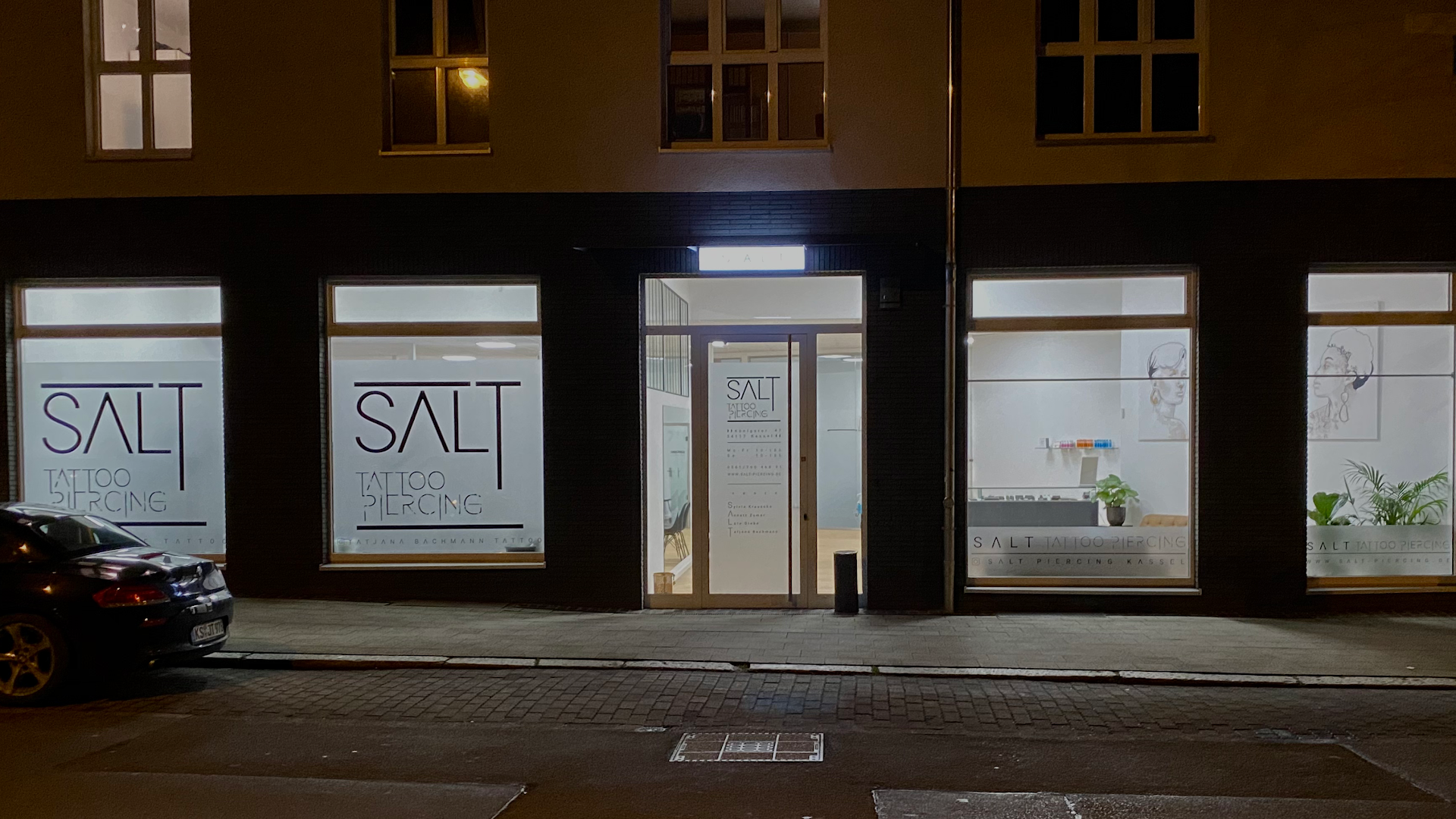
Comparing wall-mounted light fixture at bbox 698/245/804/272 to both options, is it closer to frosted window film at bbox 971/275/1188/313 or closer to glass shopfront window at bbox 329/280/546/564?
frosted window film at bbox 971/275/1188/313

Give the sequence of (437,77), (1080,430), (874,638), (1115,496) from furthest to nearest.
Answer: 1. (437,77)
2. (1080,430)
3. (1115,496)
4. (874,638)

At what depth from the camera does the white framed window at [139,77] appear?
1170 cm

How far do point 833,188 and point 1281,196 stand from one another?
4653 mm

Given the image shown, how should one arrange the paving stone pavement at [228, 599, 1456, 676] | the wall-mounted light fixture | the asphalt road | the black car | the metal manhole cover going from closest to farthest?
the asphalt road < the metal manhole cover < the black car < the paving stone pavement at [228, 599, 1456, 676] < the wall-mounted light fixture

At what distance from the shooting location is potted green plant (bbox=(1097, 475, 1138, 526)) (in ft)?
36.3

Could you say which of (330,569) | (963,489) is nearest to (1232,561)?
(963,489)

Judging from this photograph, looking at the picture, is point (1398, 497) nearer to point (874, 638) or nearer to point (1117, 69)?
point (1117, 69)

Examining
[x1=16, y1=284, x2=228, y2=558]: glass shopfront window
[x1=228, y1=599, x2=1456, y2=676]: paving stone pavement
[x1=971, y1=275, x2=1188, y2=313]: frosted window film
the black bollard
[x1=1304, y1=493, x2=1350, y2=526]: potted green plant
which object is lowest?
[x1=228, y1=599, x2=1456, y2=676]: paving stone pavement

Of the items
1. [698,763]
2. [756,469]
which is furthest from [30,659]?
[756,469]

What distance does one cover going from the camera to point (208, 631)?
801 centimetres

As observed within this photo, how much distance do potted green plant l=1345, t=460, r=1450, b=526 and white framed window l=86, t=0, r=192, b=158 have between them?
44.5ft

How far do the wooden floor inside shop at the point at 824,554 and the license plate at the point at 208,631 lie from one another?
4.58 meters

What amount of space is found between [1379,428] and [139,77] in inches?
568

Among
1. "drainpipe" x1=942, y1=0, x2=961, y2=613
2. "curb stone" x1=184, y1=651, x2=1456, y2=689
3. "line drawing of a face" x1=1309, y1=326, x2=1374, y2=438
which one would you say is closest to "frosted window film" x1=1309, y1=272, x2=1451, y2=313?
"line drawing of a face" x1=1309, y1=326, x2=1374, y2=438
